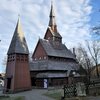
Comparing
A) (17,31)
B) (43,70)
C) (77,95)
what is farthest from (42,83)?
(77,95)

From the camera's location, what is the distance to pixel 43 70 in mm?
49000

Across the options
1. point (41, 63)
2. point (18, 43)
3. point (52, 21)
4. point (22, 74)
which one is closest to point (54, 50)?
point (41, 63)

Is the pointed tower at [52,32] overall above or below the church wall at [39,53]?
above

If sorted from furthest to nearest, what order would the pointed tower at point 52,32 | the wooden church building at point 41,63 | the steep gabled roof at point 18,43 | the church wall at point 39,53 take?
the pointed tower at point 52,32 → the church wall at point 39,53 → the steep gabled roof at point 18,43 → the wooden church building at point 41,63

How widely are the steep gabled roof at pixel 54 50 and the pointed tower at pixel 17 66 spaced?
1048 centimetres

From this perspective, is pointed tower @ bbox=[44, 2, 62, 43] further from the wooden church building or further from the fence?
the fence

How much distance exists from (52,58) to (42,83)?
922 centimetres

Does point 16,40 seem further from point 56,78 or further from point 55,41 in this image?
point 55,41

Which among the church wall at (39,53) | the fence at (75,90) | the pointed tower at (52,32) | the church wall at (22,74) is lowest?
the fence at (75,90)

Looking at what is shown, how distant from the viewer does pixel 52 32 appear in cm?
6006

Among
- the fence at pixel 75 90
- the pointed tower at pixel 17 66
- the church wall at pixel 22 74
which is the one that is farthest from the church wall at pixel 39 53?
the fence at pixel 75 90

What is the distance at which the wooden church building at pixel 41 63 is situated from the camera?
42.1 metres

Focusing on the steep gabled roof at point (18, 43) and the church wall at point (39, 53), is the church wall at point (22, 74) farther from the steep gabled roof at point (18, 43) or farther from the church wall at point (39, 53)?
the church wall at point (39, 53)

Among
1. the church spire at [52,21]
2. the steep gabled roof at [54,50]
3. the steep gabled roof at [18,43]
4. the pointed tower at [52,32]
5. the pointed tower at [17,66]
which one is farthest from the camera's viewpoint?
the church spire at [52,21]
